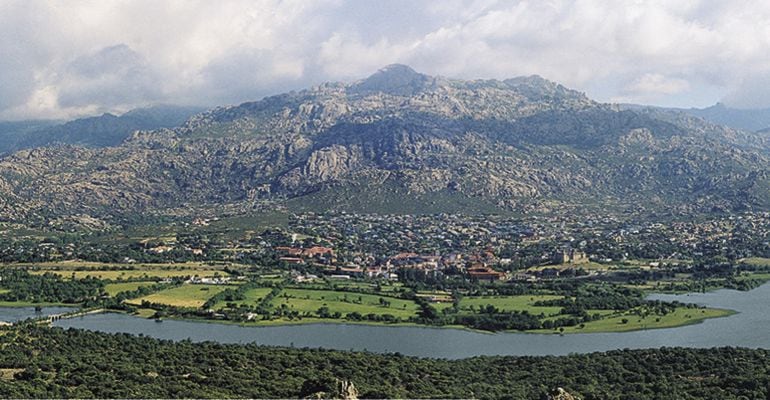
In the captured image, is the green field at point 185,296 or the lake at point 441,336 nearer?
the lake at point 441,336

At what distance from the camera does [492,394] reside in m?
40.6

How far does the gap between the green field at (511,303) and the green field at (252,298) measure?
24.0 metres

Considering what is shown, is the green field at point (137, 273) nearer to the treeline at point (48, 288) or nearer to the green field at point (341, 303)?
the treeline at point (48, 288)

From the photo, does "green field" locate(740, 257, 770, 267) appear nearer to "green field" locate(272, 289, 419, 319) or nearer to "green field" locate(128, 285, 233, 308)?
"green field" locate(272, 289, 419, 319)

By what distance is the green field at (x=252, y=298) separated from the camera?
89.1 meters

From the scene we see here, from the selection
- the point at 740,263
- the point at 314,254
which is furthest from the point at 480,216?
the point at 740,263

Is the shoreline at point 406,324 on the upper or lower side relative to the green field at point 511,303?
lower

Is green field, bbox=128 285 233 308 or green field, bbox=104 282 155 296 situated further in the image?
green field, bbox=104 282 155 296

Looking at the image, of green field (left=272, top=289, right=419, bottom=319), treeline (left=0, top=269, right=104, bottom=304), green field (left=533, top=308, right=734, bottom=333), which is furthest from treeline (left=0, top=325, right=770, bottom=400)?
treeline (left=0, top=269, right=104, bottom=304)

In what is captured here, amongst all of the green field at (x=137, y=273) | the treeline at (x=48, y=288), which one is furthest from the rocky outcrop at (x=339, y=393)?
the green field at (x=137, y=273)

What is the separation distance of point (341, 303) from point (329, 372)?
46.8 meters

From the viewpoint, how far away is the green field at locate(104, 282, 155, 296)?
97.6 meters

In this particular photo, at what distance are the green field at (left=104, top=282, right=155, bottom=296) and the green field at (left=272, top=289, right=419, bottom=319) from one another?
63.1 ft

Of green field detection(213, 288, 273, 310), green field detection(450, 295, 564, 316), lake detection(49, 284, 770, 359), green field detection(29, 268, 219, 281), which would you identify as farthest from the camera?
green field detection(29, 268, 219, 281)
